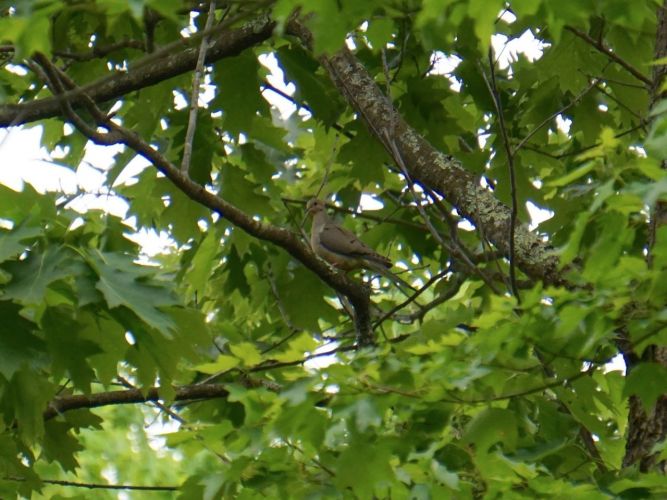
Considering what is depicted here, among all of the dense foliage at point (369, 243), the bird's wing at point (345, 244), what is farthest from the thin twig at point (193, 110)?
the bird's wing at point (345, 244)

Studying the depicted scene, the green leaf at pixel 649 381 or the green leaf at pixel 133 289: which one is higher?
the green leaf at pixel 133 289

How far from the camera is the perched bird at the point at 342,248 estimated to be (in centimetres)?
710

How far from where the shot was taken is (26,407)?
3.73 meters

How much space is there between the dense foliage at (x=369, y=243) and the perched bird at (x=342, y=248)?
1.52ft

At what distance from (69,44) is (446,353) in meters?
3.02

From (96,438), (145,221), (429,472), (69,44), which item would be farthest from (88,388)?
(96,438)

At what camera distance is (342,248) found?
8.03 m

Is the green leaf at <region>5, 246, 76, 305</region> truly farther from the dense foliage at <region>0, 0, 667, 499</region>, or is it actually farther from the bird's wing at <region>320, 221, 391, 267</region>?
the bird's wing at <region>320, 221, 391, 267</region>

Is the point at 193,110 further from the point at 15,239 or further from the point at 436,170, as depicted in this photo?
the point at 15,239

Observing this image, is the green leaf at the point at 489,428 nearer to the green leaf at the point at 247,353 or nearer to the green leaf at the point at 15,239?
the green leaf at the point at 247,353

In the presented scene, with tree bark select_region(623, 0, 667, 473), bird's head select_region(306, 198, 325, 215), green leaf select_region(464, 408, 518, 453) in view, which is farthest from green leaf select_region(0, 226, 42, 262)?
bird's head select_region(306, 198, 325, 215)

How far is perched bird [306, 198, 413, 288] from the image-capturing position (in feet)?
23.3

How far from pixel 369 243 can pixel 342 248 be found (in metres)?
1.48

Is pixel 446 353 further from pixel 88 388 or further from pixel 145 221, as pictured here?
pixel 145 221
